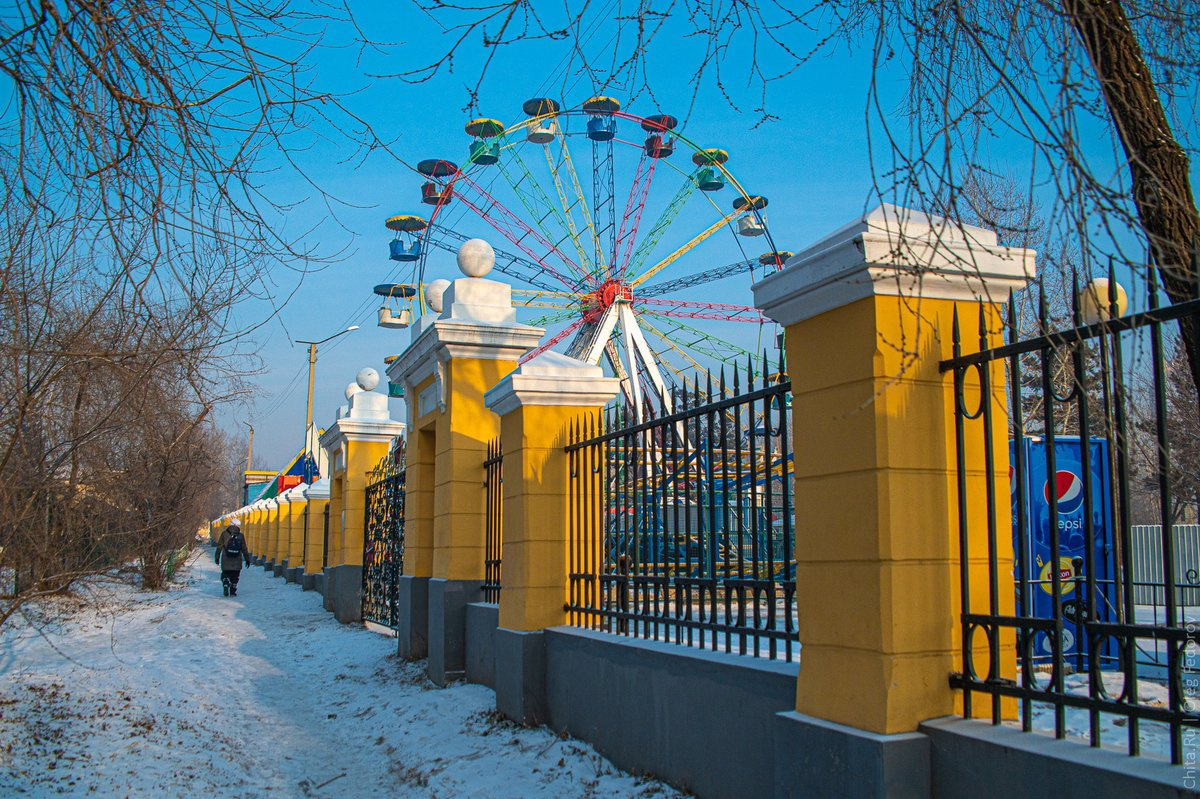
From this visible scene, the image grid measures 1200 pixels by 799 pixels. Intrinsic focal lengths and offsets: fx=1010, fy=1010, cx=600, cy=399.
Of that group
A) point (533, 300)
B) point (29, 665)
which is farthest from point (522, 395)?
point (533, 300)

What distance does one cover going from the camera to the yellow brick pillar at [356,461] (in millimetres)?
14984

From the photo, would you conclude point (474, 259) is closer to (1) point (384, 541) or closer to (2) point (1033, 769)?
(1) point (384, 541)

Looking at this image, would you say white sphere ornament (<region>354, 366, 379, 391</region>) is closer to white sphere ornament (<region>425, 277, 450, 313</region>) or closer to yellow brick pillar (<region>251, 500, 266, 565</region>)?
white sphere ornament (<region>425, 277, 450, 313</region>)

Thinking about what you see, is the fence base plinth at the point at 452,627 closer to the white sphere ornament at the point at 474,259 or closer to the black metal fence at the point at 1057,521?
the white sphere ornament at the point at 474,259

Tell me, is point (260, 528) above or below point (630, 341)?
below

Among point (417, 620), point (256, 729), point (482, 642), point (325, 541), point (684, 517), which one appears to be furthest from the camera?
point (325, 541)

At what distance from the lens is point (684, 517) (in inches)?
227

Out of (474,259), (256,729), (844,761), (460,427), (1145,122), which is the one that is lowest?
(256,729)

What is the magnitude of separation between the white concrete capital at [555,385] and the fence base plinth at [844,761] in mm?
3768

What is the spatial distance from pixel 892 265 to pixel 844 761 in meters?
1.71

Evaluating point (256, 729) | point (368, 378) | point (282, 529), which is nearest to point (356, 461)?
point (368, 378)

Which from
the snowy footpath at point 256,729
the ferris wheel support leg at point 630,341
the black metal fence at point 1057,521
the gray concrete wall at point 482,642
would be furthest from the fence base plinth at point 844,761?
the ferris wheel support leg at point 630,341

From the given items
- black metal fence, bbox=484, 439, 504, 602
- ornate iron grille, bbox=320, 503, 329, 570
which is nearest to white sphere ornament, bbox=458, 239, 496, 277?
black metal fence, bbox=484, 439, 504, 602

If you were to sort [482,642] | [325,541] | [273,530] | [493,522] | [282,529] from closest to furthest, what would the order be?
[482,642] < [493,522] < [325,541] < [282,529] < [273,530]
